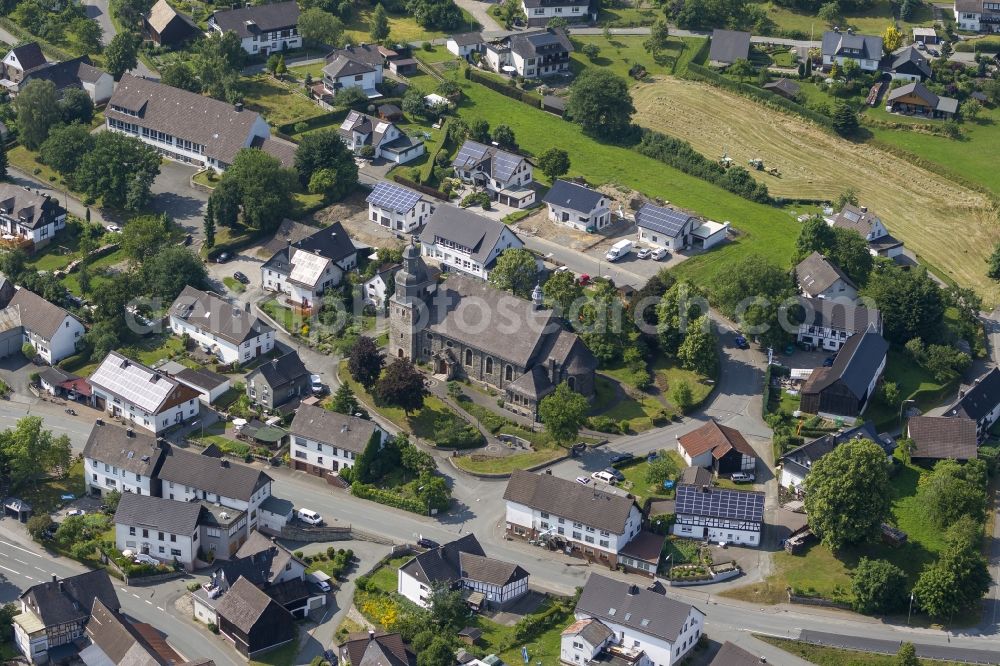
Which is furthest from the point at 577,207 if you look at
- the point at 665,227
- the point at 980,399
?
the point at 980,399

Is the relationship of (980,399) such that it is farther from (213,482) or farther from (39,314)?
(39,314)

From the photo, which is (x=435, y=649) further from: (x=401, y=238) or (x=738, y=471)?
(x=401, y=238)

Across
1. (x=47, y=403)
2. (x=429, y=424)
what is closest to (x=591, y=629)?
(x=429, y=424)

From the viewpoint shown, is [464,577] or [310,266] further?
[310,266]

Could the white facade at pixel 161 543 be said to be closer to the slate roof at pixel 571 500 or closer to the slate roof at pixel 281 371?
the slate roof at pixel 281 371

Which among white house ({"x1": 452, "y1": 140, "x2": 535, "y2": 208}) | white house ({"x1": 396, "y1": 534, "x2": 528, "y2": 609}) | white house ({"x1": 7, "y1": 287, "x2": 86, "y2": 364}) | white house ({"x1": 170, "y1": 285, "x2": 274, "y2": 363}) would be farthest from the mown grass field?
white house ({"x1": 7, "y1": 287, "x2": 86, "y2": 364})
